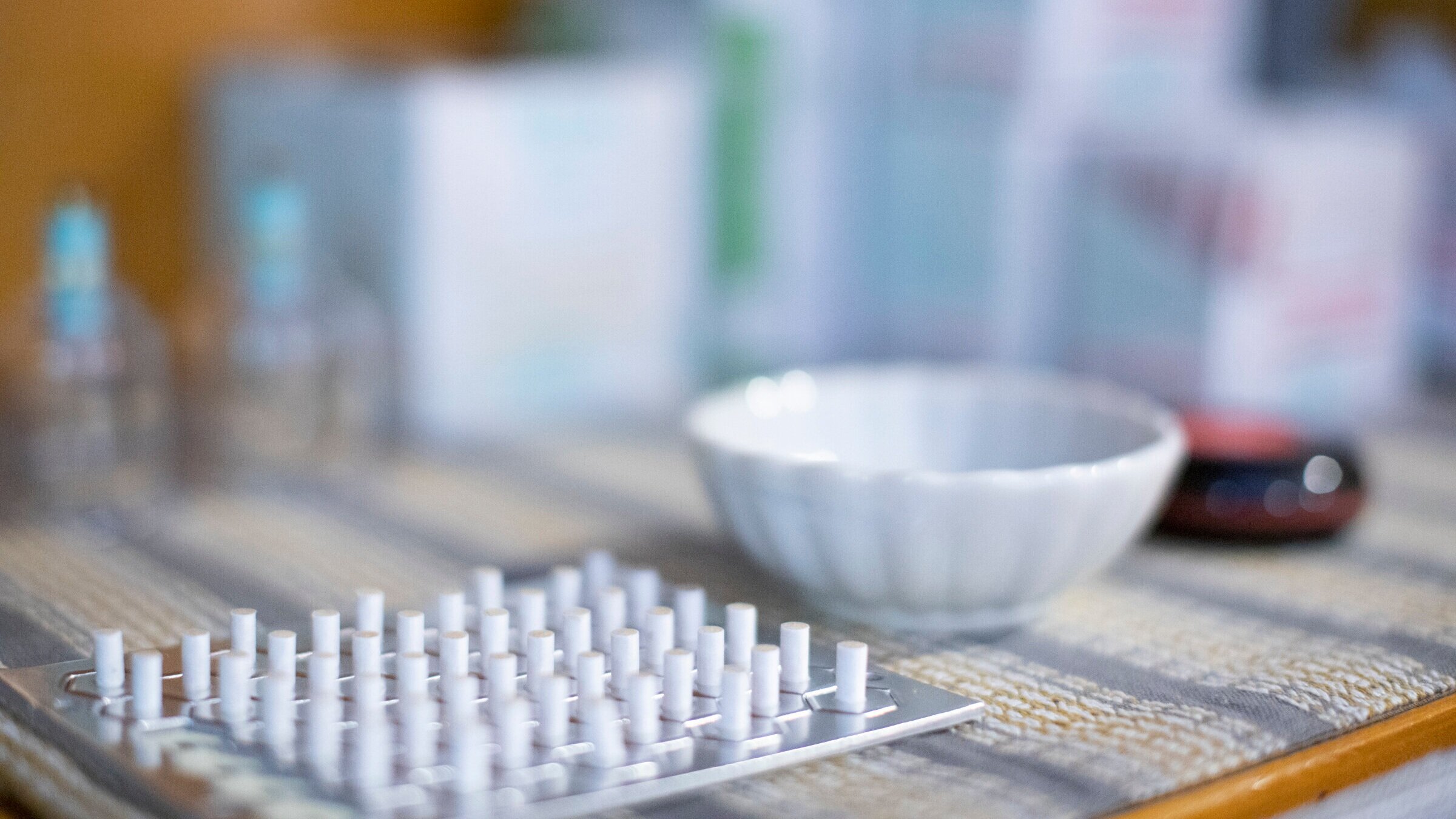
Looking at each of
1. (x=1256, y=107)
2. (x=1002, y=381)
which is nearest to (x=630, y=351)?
(x=1002, y=381)

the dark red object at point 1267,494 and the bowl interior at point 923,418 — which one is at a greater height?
the bowl interior at point 923,418

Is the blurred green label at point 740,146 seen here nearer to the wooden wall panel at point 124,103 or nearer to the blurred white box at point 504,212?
the blurred white box at point 504,212

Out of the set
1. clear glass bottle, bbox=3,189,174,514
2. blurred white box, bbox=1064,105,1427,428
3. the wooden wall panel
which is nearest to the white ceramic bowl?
blurred white box, bbox=1064,105,1427,428

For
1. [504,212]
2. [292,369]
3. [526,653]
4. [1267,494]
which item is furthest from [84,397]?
[1267,494]

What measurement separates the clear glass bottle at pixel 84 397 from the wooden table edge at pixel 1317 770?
51 centimetres

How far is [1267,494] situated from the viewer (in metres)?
0.67

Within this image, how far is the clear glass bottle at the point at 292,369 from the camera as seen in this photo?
0.82 metres

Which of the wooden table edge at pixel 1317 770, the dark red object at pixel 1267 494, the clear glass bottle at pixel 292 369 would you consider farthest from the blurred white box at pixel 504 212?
the wooden table edge at pixel 1317 770

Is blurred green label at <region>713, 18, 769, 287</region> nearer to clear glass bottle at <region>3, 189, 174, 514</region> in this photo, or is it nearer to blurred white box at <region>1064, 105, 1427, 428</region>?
blurred white box at <region>1064, 105, 1427, 428</region>

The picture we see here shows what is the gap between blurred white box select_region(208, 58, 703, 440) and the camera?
34.0 inches

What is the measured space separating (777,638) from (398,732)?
6.2 inches

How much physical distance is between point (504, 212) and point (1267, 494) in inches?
17.6

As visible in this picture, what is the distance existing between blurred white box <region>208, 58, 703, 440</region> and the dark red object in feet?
1.19

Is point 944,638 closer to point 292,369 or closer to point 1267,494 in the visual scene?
point 1267,494
